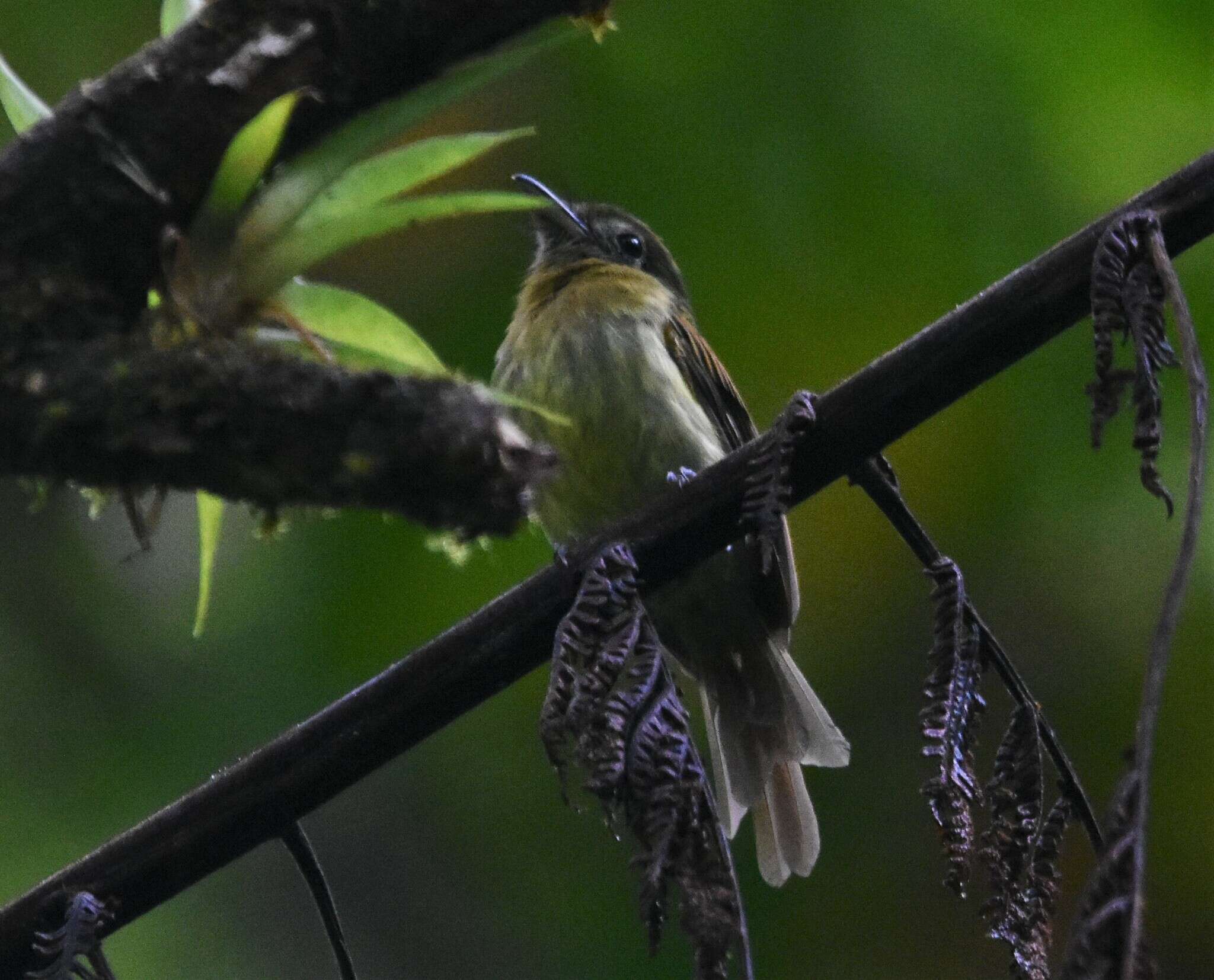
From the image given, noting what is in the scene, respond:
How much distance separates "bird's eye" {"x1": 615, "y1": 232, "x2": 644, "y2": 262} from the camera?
4891mm

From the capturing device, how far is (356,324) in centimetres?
189

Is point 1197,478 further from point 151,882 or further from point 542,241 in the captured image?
point 542,241

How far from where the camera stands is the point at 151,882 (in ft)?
6.62

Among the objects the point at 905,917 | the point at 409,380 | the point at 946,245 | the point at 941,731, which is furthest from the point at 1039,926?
the point at 946,245

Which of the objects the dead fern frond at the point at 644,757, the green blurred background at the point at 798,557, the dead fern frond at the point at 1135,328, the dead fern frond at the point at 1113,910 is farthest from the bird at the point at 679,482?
the dead fern frond at the point at 1113,910

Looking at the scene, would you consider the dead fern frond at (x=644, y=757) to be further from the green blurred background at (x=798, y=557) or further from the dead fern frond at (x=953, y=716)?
the green blurred background at (x=798, y=557)

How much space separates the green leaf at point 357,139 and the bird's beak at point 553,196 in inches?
90.0

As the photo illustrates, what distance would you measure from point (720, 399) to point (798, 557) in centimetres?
81

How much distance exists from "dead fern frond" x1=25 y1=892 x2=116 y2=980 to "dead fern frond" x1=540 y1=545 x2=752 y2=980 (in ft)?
2.10

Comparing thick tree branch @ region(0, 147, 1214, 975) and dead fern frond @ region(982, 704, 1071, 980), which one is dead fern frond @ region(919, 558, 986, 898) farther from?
thick tree branch @ region(0, 147, 1214, 975)

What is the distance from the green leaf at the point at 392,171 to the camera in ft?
6.05

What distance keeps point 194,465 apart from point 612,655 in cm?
53

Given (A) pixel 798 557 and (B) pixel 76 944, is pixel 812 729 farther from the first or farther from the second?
(B) pixel 76 944

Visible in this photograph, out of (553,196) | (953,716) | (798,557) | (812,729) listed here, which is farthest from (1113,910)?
(553,196)
